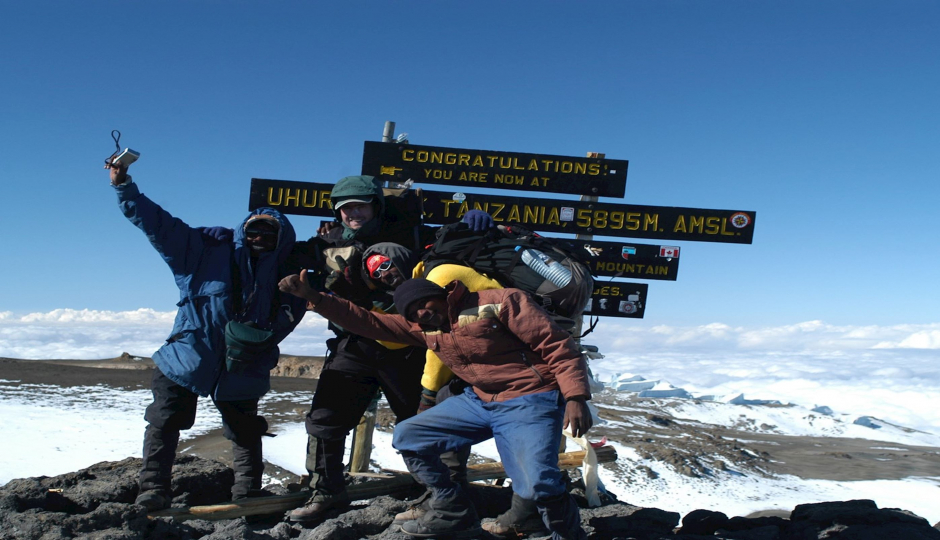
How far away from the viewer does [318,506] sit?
3.71 m

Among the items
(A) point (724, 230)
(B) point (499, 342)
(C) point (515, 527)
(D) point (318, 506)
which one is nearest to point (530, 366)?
(B) point (499, 342)

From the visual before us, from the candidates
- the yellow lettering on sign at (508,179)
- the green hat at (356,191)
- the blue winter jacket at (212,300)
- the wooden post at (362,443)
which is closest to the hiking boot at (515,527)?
the blue winter jacket at (212,300)

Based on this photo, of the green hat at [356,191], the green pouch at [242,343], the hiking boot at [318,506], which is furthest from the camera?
the green hat at [356,191]

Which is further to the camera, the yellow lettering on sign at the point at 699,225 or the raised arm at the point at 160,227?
the yellow lettering on sign at the point at 699,225

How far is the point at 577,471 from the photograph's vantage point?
576cm

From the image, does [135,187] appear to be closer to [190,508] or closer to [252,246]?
[252,246]

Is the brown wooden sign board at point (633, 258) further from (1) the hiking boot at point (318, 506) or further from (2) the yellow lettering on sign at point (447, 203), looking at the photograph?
(1) the hiking boot at point (318, 506)

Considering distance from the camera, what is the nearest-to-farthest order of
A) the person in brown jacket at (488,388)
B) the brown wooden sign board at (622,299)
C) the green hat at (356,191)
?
1. the person in brown jacket at (488,388)
2. the green hat at (356,191)
3. the brown wooden sign board at (622,299)

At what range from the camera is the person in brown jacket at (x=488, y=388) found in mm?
2994

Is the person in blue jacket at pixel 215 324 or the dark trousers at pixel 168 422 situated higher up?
the person in blue jacket at pixel 215 324

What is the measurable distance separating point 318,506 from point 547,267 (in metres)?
1.89

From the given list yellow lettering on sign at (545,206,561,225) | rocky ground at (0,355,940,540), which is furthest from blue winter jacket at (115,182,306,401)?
yellow lettering on sign at (545,206,561,225)

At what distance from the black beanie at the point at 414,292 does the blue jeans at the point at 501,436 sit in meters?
0.58

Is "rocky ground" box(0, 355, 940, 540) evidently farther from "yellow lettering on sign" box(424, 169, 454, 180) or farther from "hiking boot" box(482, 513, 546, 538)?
"yellow lettering on sign" box(424, 169, 454, 180)
